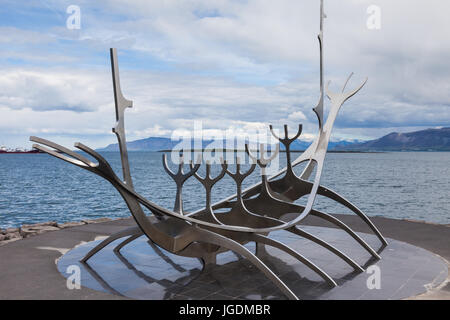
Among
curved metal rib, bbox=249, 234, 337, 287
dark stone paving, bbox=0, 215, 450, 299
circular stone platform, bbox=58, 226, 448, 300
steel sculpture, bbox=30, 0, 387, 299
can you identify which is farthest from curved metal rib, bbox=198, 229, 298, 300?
dark stone paving, bbox=0, 215, 450, 299

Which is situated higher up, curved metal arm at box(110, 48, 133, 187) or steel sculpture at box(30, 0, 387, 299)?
curved metal arm at box(110, 48, 133, 187)

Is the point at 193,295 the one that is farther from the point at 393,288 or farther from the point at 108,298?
the point at 393,288

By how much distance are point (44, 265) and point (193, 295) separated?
365 cm

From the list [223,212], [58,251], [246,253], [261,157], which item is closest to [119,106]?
[246,253]

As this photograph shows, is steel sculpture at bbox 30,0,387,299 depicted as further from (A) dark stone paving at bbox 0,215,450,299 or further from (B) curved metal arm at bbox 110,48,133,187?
(A) dark stone paving at bbox 0,215,450,299

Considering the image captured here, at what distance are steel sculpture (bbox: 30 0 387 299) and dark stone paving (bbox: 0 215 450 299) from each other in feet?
2.63

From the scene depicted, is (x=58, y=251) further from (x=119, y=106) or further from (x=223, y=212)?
(x=119, y=106)

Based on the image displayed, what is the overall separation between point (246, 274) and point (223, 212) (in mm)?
1317

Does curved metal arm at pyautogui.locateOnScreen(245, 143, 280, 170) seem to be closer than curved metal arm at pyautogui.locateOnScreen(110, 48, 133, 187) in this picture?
No

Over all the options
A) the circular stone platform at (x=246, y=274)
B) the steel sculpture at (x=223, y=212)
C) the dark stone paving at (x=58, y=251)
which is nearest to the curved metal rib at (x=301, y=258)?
the steel sculpture at (x=223, y=212)

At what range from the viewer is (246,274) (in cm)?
862

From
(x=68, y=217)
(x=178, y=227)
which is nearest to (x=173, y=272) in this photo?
(x=178, y=227)

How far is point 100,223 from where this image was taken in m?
14.3

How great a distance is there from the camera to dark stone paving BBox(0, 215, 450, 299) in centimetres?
745
